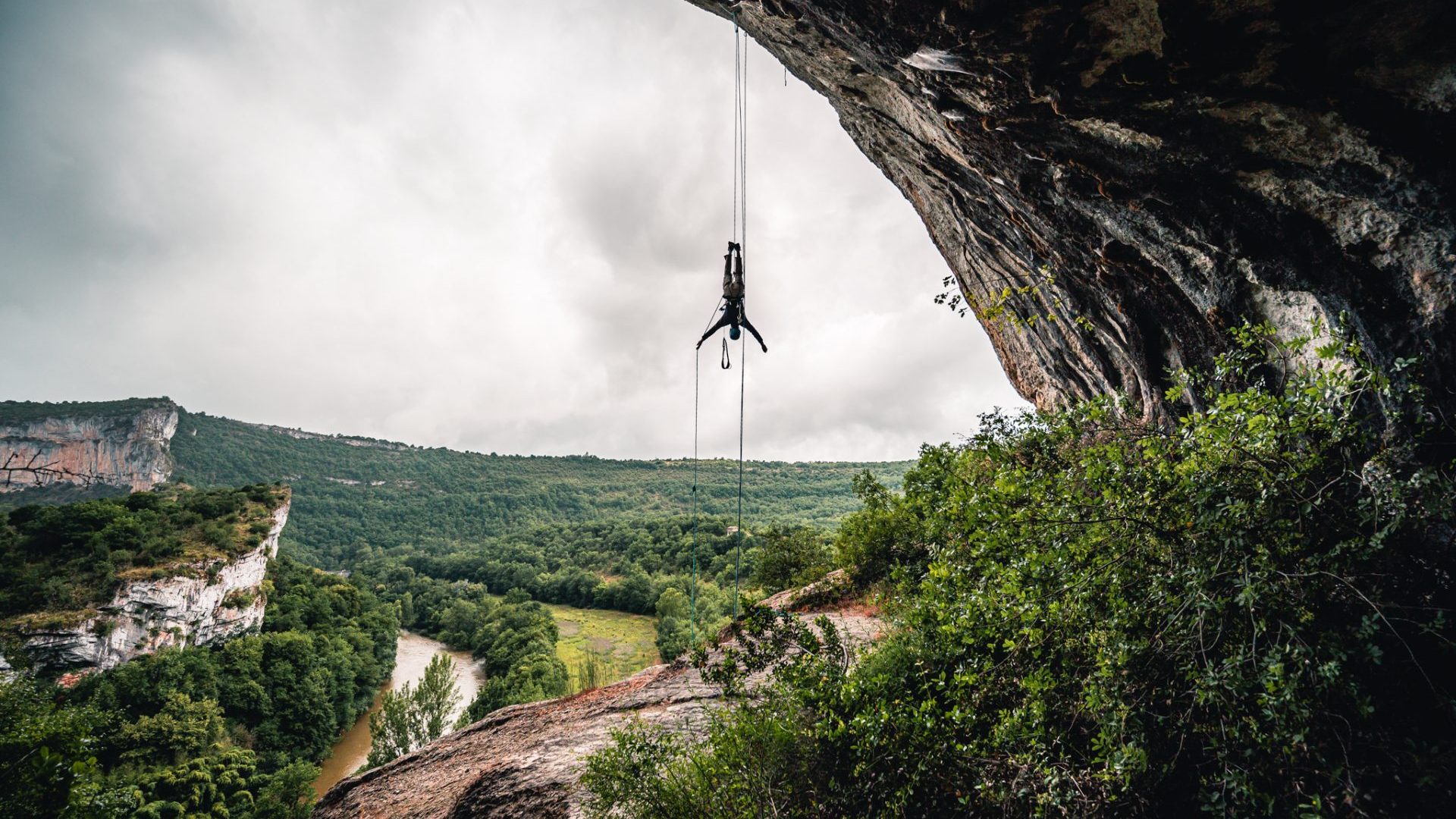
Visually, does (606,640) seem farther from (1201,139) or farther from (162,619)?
(1201,139)

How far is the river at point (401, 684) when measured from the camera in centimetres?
3781

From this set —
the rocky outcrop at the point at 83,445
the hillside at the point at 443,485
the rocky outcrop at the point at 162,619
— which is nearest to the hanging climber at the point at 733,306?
the rocky outcrop at the point at 162,619

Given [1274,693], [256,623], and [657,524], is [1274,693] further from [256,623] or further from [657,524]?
[657,524]

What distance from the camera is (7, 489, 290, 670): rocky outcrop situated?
34906 millimetres

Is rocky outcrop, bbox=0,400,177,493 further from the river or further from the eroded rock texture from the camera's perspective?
the eroded rock texture

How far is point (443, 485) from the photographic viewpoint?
145125mm

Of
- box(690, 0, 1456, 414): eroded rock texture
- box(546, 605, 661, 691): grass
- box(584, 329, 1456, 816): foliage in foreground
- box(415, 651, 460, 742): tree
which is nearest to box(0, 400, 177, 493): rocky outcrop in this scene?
box(546, 605, 661, 691): grass

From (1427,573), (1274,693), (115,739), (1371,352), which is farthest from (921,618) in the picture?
(115,739)

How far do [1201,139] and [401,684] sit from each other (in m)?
65.4

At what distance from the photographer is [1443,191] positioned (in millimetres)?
3883

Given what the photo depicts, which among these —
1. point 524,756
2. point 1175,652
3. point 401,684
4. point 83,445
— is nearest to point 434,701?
point 401,684

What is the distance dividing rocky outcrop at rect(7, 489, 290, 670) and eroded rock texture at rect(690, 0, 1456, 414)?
56146mm

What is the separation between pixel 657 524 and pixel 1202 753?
290 feet

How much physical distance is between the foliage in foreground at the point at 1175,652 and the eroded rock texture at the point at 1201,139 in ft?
2.44
